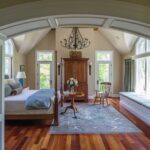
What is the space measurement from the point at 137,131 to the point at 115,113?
6.52ft

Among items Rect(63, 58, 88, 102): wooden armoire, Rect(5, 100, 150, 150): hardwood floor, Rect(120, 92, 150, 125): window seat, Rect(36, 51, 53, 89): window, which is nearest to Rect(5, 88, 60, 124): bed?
Rect(5, 100, 150, 150): hardwood floor

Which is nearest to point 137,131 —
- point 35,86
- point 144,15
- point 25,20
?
point 144,15

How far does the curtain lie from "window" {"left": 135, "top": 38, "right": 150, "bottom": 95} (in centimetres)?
29

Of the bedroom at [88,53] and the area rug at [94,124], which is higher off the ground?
the bedroom at [88,53]

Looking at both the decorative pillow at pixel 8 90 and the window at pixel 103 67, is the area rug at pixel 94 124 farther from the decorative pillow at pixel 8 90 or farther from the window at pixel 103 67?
the window at pixel 103 67

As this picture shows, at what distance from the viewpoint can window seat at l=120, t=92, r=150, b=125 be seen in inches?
227

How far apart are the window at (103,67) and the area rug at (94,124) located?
164 inches

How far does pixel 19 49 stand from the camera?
9.10 metres

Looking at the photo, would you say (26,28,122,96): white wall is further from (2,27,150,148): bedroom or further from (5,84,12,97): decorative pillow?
(5,84,12,97): decorative pillow

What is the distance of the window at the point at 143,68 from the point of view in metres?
7.95

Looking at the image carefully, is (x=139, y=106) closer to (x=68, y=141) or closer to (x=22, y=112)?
(x=68, y=141)

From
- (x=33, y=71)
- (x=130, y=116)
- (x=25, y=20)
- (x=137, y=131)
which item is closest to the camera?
(x=25, y=20)

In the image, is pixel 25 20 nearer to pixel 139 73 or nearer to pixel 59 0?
pixel 59 0

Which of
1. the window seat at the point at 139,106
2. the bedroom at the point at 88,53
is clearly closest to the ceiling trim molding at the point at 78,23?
the window seat at the point at 139,106
